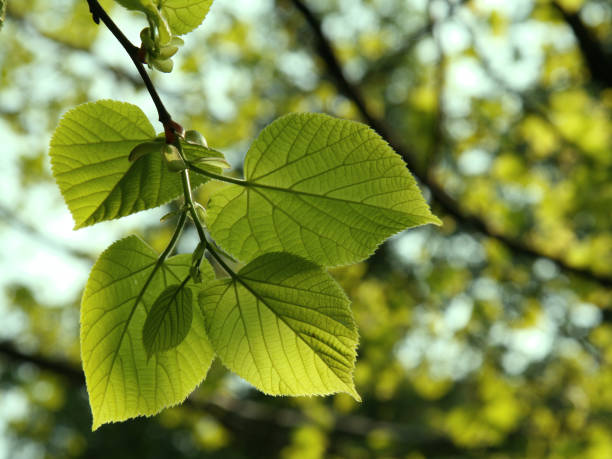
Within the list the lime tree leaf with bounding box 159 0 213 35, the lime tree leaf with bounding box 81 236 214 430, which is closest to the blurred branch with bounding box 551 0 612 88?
the lime tree leaf with bounding box 159 0 213 35

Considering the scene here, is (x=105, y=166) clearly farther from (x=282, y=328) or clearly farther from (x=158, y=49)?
(x=282, y=328)

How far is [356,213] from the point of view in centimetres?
47

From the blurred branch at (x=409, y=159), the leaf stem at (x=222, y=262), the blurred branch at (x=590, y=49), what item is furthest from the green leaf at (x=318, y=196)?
the blurred branch at (x=590, y=49)

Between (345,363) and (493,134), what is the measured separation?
11.4 ft

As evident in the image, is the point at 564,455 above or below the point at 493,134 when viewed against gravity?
below

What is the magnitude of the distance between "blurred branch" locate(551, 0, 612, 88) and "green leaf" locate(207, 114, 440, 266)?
2598 millimetres

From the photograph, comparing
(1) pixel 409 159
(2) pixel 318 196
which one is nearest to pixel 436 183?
(1) pixel 409 159

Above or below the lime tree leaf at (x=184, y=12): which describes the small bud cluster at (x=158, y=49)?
below

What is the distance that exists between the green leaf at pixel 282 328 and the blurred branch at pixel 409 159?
130 cm

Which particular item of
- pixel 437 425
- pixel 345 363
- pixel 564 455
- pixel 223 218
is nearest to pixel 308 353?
pixel 345 363

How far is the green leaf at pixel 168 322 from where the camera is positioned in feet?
1.47

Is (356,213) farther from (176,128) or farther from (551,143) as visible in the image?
(551,143)

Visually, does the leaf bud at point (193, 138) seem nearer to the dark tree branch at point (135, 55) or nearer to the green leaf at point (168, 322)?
the dark tree branch at point (135, 55)

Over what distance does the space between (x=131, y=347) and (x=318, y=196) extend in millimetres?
225
